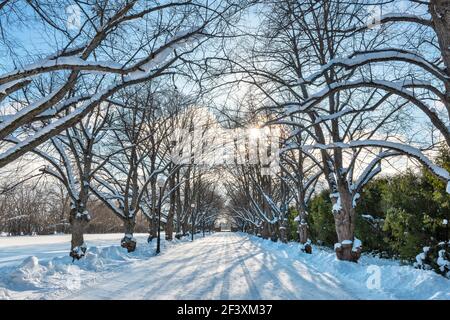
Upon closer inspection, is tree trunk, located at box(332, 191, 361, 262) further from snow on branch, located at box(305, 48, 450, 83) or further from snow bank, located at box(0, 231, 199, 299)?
snow bank, located at box(0, 231, 199, 299)

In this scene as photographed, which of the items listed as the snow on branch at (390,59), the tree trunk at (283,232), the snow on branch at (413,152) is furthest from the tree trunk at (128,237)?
the snow on branch at (390,59)

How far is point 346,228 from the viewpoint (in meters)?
10.8

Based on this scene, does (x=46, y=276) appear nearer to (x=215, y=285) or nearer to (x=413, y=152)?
(x=215, y=285)

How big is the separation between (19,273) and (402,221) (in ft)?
37.3

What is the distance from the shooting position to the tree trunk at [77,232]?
443 inches

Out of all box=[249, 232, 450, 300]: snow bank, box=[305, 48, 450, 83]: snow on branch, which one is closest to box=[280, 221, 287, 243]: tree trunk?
box=[249, 232, 450, 300]: snow bank

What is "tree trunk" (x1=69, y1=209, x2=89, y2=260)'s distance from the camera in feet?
36.9

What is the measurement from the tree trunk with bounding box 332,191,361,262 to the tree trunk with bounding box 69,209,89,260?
8.77m

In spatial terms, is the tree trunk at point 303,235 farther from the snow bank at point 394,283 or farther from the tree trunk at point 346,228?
the snow bank at point 394,283

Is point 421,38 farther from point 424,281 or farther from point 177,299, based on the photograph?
point 177,299

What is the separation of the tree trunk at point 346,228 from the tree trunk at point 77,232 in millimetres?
8769

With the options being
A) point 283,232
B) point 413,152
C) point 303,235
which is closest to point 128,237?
point 303,235

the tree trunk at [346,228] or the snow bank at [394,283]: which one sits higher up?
the tree trunk at [346,228]

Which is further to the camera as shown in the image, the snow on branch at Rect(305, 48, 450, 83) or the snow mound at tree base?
the snow mound at tree base
